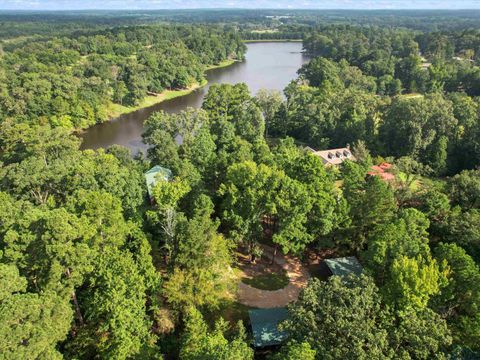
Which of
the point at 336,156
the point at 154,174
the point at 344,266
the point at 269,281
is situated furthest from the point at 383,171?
the point at 154,174

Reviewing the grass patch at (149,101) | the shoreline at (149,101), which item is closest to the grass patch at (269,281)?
the shoreline at (149,101)

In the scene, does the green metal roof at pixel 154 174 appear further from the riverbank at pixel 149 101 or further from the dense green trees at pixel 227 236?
the riverbank at pixel 149 101

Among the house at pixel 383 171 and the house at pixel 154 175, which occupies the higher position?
the house at pixel 154 175

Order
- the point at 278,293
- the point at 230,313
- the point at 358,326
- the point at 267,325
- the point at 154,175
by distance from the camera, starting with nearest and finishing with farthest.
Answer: the point at 358,326 < the point at 267,325 < the point at 230,313 < the point at 278,293 < the point at 154,175

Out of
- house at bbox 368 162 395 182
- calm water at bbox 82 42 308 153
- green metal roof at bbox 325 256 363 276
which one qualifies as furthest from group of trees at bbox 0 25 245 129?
green metal roof at bbox 325 256 363 276

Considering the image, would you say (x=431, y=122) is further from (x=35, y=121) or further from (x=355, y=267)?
(x=35, y=121)

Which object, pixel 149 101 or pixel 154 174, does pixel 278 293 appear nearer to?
pixel 154 174
